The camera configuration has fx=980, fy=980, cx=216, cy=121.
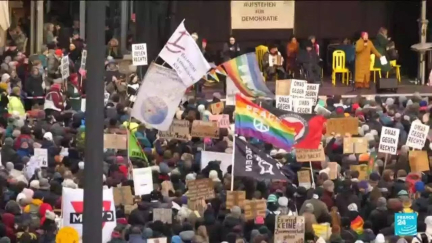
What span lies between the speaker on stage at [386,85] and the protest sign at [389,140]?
911 cm

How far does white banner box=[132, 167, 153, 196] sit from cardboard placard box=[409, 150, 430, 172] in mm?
3671

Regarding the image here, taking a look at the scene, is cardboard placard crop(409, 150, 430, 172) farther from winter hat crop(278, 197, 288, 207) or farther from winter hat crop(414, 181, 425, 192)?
winter hat crop(278, 197, 288, 207)

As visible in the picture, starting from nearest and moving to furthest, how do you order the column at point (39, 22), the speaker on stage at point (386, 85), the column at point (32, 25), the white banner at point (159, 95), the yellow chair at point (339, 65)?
the white banner at point (159, 95) < the speaker on stage at point (386, 85) < the yellow chair at point (339, 65) < the column at point (39, 22) < the column at point (32, 25)

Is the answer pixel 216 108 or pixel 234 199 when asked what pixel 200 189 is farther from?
pixel 216 108

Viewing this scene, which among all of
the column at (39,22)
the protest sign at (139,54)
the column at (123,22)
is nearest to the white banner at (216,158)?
the protest sign at (139,54)

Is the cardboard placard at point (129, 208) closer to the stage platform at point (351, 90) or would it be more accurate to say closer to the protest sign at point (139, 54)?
the protest sign at point (139, 54)

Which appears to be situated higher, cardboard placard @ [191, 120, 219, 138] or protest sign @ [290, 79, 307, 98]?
protest sign @ [290, 79, 307, 98]

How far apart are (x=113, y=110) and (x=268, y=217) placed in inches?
216

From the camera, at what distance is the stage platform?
20730 millimetres

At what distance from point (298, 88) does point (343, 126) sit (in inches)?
47.4

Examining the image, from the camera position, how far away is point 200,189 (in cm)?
1132

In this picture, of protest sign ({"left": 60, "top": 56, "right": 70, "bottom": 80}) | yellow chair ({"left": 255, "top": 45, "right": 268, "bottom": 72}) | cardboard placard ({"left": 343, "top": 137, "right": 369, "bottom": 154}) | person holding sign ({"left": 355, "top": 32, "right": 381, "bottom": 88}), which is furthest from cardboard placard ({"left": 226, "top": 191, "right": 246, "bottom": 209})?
yellow chair ({"left": 255, "top": 45, "right": 268, "bottom": 72})

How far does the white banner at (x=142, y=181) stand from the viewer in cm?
1142

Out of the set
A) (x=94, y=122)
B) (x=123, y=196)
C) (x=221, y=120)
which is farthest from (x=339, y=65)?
(x=94, y=122)
